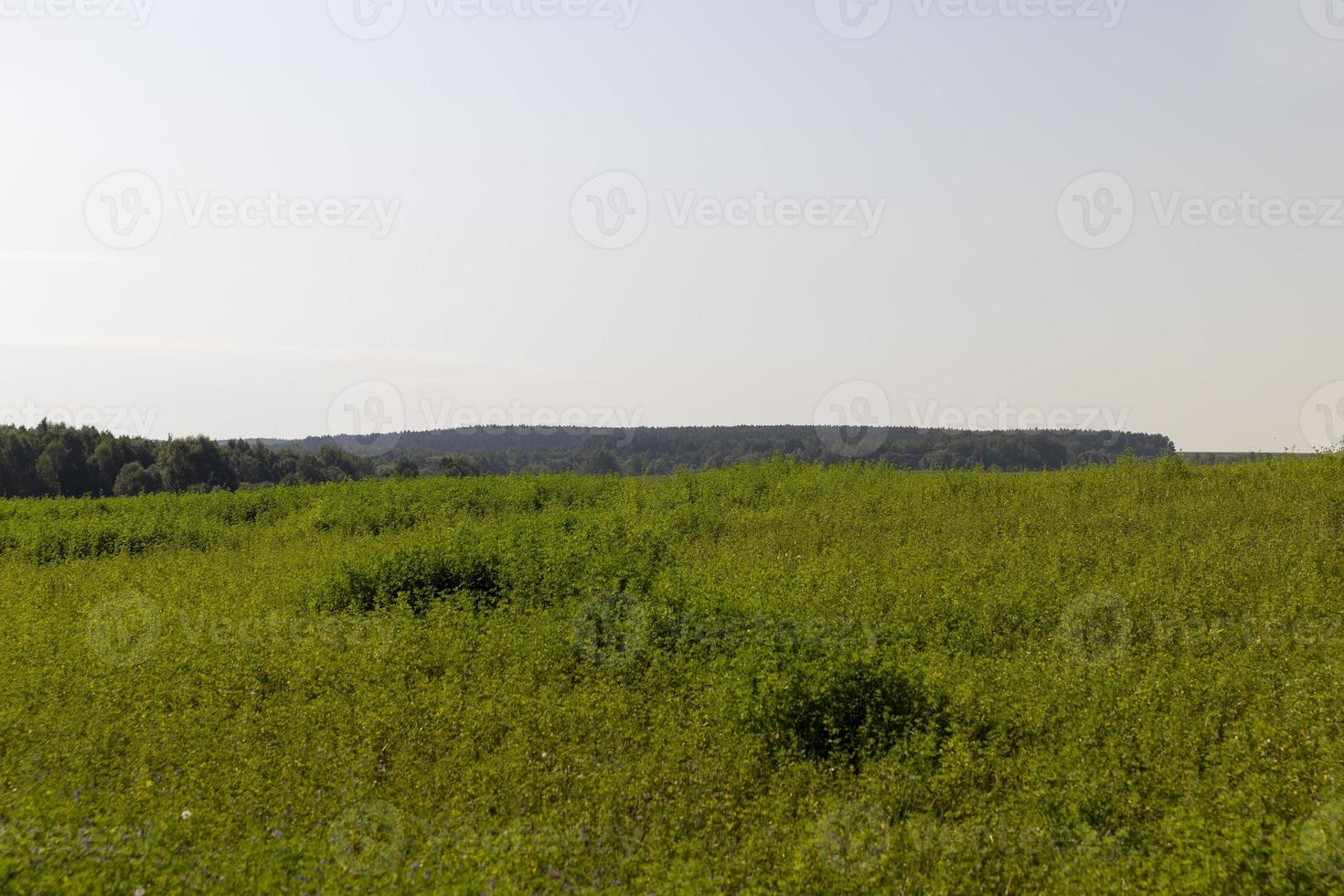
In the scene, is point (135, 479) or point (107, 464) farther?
point (107, 464)

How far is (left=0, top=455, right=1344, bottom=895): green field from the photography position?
4.67 meters

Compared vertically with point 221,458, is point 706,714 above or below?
below

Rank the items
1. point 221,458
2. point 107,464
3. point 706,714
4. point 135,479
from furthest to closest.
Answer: point 221,458, point 107,464, point 135,479, point 706,714

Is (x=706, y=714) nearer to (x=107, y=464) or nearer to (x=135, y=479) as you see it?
(x=135, y=479)

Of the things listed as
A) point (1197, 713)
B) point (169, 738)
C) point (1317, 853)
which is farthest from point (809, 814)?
point (169, 738)

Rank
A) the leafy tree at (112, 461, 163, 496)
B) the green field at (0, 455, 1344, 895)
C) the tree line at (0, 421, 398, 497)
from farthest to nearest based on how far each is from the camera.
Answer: the tree line at (0, 421, 398, 497), the leafy tree at (112, 461, 163, 496), the green field at (0, 455, 1344, 895)

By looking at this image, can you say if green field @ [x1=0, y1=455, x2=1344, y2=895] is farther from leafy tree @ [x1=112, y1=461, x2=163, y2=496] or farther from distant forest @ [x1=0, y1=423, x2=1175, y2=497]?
leafy tree @ [x1=112, y1=461, x2=163, y2=496]

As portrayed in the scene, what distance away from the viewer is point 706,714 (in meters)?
6.73

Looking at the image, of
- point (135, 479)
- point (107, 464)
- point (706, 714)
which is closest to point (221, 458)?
point (135, 479)

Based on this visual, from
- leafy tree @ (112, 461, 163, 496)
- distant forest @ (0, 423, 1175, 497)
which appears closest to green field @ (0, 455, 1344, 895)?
distant forest @ (0, 423, 1175, 497)

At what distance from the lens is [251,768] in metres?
6.07

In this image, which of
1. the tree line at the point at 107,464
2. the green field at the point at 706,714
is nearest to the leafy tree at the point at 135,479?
the tree line at the point at 107,464

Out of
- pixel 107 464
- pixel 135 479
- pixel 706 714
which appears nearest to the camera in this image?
pixel 706 714

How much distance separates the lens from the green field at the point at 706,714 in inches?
184
